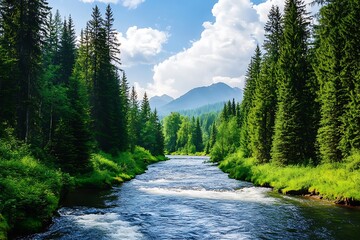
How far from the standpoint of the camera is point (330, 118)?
95.6ft

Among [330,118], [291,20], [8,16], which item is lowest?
[330,118]

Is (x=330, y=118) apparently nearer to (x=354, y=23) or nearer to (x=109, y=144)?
(x=354, y=23)

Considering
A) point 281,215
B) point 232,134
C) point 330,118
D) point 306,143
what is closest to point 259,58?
point 232,134

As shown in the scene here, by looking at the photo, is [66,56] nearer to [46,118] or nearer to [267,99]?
[46,118]

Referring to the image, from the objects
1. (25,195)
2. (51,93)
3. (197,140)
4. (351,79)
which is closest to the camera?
(25,195)

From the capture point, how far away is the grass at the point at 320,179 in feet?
72.0

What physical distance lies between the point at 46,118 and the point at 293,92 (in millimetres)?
30603

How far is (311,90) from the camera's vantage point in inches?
1373

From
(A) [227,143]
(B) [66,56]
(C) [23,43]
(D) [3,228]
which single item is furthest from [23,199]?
(A) [227,143]

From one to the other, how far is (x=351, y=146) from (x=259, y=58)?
125ft

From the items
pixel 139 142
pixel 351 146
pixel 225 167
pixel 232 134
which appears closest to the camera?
pixel 351 146

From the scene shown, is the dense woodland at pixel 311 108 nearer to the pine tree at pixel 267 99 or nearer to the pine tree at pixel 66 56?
the pine tree at pixel 267 99

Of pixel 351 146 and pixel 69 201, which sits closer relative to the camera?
pixel 69 201

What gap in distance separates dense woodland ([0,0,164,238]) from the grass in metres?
16.3
